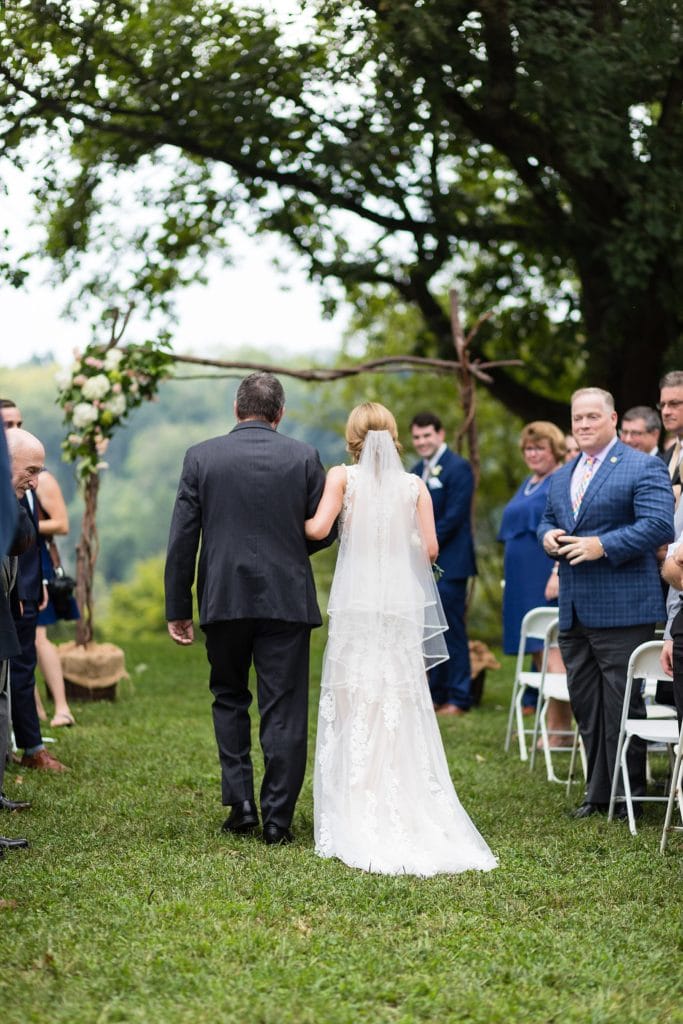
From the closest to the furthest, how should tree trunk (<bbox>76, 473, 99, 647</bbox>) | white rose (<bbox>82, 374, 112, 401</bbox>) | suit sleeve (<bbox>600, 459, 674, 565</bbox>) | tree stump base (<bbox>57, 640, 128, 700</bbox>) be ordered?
1. suit sleeve (<bbox>600, 459, 674, 565</bbox>)
2. white rose (<bbox>82, 374, 112, 401</bbox>)
3. tree trunk (<bbox>76, 473, 99, 647</bbox>)
4. tree stump base (<bbox>57, 640, 128, 700</bbox>)

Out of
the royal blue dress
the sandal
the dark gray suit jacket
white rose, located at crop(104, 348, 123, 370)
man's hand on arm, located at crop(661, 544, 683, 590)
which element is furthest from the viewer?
white rose, located at crop(104, 348, 123, 370)

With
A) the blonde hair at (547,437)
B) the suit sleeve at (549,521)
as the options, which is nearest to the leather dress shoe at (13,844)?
the suit sleeve at (549,521)

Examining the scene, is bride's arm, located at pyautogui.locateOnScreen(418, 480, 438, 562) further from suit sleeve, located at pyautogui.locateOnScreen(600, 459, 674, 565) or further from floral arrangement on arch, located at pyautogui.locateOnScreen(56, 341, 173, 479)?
floral arrangement on arch, located at pyautogui.locateOnScreen(56, 341, 173, 479)

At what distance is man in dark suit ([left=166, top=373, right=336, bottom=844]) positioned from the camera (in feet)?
19.3

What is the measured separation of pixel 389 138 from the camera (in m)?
14.3

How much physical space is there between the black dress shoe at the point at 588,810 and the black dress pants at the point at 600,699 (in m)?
0.03

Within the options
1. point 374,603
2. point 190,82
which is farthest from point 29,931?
point 190,82

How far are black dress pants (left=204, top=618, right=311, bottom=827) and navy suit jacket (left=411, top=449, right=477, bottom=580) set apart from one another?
4.35m

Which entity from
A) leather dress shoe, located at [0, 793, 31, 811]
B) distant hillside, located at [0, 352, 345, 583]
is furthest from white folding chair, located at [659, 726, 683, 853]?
distant hillside, located at [0, 352, 345, 583]

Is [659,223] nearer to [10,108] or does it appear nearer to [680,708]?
[10,108]

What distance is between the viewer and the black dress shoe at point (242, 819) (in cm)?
605

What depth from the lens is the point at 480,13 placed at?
12492 mm

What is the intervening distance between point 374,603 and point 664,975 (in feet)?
7.47

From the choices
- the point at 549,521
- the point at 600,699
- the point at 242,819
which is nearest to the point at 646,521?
the point at 549,521
